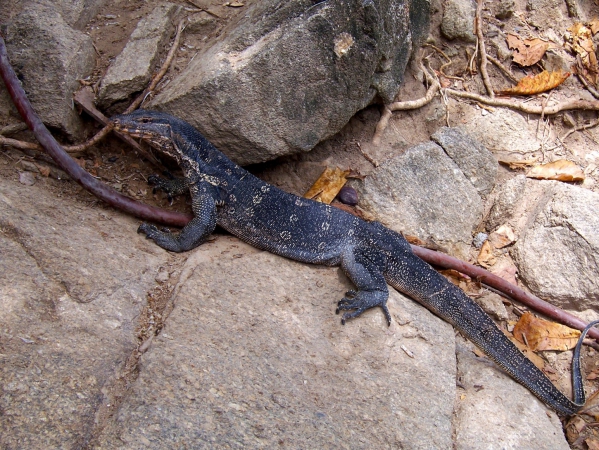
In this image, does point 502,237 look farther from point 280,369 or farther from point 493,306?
point 280,369

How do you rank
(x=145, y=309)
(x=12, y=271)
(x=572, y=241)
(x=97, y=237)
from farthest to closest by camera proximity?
(x=572, y=241), (x=97, y=237), (x=145, y=309), (x=12, y=271)

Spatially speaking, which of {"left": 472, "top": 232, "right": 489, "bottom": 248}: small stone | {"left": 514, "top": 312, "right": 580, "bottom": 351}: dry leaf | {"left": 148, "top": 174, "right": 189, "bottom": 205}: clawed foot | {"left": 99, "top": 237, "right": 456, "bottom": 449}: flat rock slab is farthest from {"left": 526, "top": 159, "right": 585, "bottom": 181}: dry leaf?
{"left": 148, "top": 174, "right": 189, "bottom": 205}: clawed foot

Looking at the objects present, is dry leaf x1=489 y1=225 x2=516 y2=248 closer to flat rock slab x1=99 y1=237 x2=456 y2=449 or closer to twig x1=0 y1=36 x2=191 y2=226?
flat rock slab x1=99 y1=237 x2=456 y2=449

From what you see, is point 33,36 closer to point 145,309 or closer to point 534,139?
point 145,309

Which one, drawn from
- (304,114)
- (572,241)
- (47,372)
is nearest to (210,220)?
(304,114)

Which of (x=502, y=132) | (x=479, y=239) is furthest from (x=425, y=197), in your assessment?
(x=502, y=132)
